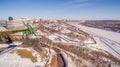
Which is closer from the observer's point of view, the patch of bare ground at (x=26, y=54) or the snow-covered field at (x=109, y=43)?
the patch of bare ground at (x=26, y=54)

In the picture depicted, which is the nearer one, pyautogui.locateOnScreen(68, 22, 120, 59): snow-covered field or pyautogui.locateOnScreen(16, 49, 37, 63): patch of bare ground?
pyautogui.locateOnScreen(16, 49, 37, 63): patch of bare ground

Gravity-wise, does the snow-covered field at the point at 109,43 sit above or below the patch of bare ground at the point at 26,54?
below

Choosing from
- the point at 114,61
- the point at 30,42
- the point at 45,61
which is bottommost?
the point at 114,61

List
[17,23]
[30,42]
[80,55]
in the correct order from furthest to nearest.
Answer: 1. [17,23]
2. [80,55]
3. [30,42]

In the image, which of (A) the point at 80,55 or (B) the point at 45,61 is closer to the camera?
(B) the point at 45,61

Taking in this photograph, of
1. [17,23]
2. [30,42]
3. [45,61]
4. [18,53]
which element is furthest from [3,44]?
[17,23]

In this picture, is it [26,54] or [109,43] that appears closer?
[26,54]

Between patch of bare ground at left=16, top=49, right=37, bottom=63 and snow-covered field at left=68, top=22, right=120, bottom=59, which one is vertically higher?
patch of bare ground at left=16, top=49, right=37, bottom=63

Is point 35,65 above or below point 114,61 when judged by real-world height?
above

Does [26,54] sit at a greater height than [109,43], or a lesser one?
greater

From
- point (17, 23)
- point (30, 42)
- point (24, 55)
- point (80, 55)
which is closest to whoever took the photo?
point (24, 55)

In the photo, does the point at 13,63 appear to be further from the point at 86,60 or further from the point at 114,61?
the point at 114,61
